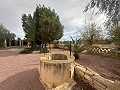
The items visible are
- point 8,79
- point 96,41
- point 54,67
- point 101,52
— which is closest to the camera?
point 54,67

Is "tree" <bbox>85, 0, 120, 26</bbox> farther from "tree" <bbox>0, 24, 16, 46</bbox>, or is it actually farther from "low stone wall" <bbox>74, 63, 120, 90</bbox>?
"tree" <bbox>0, 24, 16, 46</bbox>

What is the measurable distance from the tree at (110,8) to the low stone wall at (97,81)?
7.15ft

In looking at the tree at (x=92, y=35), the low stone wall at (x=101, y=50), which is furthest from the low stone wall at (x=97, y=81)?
the tree at (x=92, y=35)

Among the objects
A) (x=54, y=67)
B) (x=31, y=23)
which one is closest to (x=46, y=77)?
(x=54, y=67)

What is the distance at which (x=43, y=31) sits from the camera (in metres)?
20.3

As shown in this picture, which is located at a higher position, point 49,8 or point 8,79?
point 49,8

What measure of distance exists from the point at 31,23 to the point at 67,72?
17.7m

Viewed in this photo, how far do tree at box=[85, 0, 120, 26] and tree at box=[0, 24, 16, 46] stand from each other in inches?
1070

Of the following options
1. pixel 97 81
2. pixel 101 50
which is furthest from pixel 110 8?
pixel 101 50

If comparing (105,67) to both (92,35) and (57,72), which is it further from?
(92,35)

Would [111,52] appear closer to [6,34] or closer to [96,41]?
[96,41]

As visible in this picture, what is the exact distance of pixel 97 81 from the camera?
575cm

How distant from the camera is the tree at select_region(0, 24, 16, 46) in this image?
3135cm

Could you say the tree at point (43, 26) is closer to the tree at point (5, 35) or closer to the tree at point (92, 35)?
the tree at point (92, 35)
